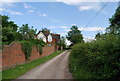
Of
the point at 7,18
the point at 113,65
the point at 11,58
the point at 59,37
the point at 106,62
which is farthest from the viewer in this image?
the point at 59,37

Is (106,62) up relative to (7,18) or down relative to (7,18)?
down

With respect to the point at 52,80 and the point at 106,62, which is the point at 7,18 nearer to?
the point at 52,80

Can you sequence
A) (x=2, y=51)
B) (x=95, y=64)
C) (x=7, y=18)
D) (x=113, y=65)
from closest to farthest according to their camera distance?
1. (x=113, y=65)
2. (x=95, y=64)
3. (x=2, y=51)
4. (x=7, y=18)

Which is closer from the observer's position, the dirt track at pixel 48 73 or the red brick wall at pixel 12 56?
the dirt track at pixel 48 73

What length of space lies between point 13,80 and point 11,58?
14.5 ft

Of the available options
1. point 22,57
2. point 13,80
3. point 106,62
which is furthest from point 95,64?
point 22,57

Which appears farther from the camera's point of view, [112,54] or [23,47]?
[23,47]

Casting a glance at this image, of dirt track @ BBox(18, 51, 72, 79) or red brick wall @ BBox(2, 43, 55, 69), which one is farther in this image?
red brick wall @ BBox(2, 43, 55, 69)

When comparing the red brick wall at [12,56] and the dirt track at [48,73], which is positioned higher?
the red brick wall at [12,56]

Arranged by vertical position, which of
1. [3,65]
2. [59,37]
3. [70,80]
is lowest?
[70,80]

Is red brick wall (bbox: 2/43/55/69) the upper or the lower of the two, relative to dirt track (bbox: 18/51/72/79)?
upper

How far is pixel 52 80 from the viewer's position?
812 centimetres

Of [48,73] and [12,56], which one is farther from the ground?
[12,56]

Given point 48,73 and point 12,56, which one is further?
point 12,56
